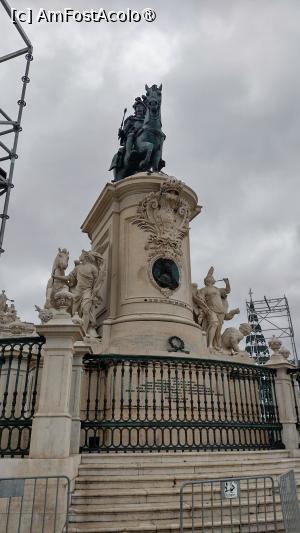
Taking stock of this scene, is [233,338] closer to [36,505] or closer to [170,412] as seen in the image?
[170,412]

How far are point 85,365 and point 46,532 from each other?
342 centimetres

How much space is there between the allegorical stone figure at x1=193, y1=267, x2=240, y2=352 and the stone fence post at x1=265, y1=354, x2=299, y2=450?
3709mm

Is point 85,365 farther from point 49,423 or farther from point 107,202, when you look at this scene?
point 107,202

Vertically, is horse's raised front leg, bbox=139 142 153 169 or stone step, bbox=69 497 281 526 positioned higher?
horse's raised front leg, bbox=139 142 153 169

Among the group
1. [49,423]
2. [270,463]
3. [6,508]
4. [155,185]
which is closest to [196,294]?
[155,185]

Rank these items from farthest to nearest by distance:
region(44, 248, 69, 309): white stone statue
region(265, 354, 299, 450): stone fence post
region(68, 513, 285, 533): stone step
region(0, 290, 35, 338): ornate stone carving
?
region(44, 248, 69, 309): white stone statue, region(0, 290, 35, 338): ornate stone carving, region(265, 354, 299, 450): stone fence post, region(68, 513, 285, 533): stone step

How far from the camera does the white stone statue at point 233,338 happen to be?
559 inches

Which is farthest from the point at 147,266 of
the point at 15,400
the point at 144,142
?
the point at 15,400

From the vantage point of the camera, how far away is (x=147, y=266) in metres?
13.1

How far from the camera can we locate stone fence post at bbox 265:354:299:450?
933 cm

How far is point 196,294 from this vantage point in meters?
14.5

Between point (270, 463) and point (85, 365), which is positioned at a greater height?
point (85, 365)

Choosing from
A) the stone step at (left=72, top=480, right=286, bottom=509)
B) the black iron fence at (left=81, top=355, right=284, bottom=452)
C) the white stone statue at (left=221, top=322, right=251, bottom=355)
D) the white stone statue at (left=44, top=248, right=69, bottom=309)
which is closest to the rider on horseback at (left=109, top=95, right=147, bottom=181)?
the white stone statue at (left=44, top=248, right=69, bottom=309)

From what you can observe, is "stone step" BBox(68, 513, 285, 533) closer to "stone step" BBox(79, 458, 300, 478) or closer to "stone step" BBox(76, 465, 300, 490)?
A: "stone step" BBox(76, 465, 300, 490)
